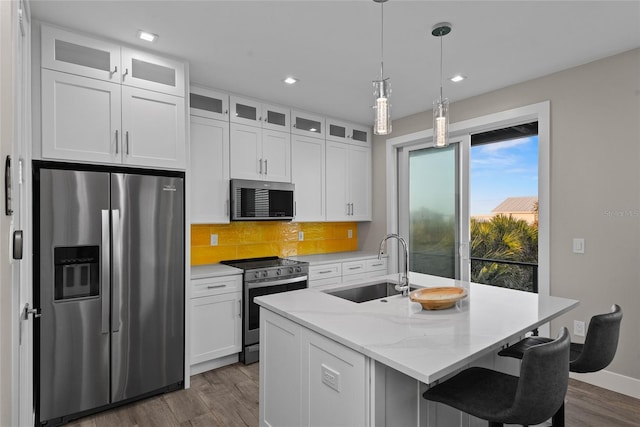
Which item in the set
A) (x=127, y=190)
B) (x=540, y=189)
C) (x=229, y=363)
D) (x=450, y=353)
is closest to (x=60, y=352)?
(x=127, y=190)

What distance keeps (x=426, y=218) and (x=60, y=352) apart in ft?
12.3

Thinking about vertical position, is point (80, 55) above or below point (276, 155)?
above

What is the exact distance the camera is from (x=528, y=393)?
125cm

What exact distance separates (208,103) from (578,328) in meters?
3.83

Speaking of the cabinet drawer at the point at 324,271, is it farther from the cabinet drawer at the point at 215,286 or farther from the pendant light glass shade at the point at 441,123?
the pendant light glass shade at the point at 441,123

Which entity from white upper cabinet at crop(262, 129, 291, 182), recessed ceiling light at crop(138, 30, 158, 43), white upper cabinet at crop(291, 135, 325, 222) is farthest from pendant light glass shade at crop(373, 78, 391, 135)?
white upper cabinet at crop(291, 135, 325, 222)

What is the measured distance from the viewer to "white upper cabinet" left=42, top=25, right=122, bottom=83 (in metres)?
2.27

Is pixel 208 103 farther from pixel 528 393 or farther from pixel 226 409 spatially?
pixel 528 393

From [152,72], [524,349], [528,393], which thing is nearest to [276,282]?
[152,72]

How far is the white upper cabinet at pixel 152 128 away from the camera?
8.34 ft

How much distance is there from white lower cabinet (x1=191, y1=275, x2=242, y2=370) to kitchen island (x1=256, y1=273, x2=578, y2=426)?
3.81ft

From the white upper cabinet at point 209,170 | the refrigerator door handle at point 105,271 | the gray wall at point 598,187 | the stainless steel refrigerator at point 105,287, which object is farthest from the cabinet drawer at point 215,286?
the gray wall at point 598,187

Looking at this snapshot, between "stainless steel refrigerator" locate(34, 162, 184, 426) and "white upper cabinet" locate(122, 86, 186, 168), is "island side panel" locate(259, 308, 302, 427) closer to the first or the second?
"stainless steel refrigerator" locate(34, 162, 184, 426)

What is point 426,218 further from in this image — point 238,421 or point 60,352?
point 60,352
